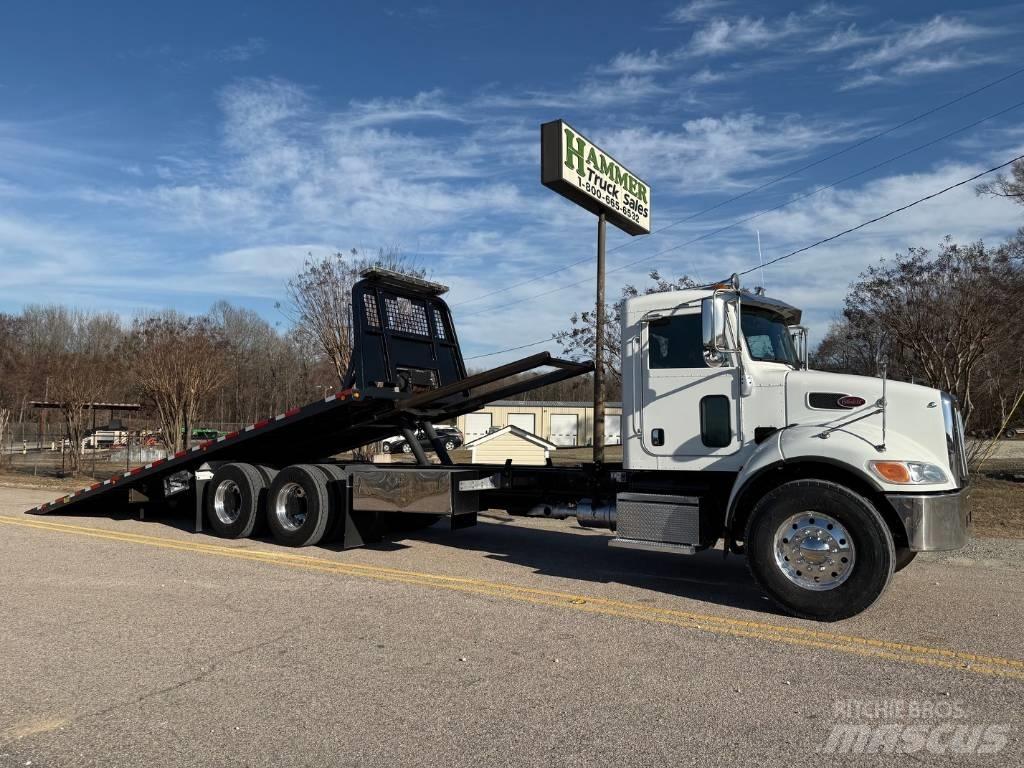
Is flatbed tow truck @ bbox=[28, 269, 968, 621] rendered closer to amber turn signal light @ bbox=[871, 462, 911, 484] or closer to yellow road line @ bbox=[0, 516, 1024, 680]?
amber turn signal light @ bbox=[871, 462, 911, 484]

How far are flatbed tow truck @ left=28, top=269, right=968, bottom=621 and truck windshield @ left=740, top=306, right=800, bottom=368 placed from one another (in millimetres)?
17

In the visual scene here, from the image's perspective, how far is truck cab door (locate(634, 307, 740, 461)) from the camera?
693 cm

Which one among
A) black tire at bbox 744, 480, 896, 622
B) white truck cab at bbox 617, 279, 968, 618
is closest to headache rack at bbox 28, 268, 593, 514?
white truck cab at bbox 617, 279, 968, 618

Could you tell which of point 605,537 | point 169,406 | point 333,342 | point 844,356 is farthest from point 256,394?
point 605,537

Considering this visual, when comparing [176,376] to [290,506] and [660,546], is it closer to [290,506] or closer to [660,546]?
[290,506]

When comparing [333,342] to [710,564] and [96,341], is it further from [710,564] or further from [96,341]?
[96,341]

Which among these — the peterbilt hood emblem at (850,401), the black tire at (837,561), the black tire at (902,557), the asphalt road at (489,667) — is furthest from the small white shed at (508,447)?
the black tire at (837,561)

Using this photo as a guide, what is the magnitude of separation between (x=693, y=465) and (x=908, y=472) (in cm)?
176

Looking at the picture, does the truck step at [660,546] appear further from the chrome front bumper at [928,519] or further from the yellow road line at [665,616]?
the chrome front bumper at [928,519]

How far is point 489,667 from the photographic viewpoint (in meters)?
4.79

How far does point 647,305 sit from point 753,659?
135 inches

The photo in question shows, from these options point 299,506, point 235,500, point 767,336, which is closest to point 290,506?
point 299,506

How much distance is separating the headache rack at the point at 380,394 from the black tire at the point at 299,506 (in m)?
0.67

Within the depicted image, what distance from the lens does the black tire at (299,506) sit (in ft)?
30.5
